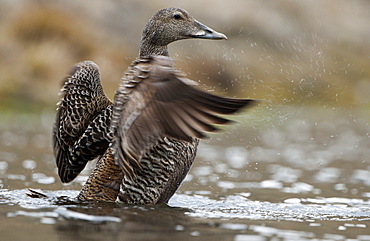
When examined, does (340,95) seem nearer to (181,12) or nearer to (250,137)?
(250,137)

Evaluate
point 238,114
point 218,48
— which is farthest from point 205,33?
point 218,48

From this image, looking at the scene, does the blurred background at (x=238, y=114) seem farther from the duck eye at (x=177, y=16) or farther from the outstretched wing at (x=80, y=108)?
Answer: the duck eye at (x=177, y=16)

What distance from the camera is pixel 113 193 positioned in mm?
6164

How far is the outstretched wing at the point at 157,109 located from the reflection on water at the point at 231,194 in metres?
0.64

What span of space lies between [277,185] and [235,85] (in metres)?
10.0

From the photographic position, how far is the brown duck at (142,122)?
493 cm

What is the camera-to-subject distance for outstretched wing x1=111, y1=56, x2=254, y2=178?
4805 millimetres

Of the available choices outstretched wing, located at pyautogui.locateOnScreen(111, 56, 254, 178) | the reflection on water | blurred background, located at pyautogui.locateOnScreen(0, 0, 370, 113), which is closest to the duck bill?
outstretched wing, located at pyautogui.locateOnScreen(111, 56, 254, 178)

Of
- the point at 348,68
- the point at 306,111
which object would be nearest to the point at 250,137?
the point at 306,111

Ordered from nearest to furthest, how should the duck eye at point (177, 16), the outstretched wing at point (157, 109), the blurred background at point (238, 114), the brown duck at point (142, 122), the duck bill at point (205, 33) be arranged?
the outstretched wing at point (157, 109) < the brown duck at point (142, 122) < the blurred background at point (238, 114) < the duck bill at point (205, 33) < the duck eye at point (177, 16)

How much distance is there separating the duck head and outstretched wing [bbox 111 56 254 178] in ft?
4.68

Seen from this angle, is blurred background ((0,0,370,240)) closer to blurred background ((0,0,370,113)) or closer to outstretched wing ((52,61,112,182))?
blurred background ((0,0,370,113))

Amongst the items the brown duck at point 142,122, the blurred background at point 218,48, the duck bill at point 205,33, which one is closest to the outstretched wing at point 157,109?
the brown duck at point 142,122

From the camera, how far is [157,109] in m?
5.05
